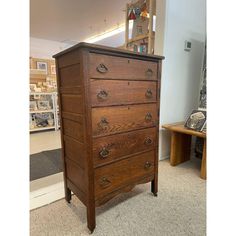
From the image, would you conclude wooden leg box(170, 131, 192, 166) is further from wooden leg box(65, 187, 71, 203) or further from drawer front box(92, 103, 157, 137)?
wooden leg box(65, 187, 71, 203)

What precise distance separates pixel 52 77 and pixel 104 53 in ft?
12.6

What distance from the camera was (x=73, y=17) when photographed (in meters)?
4.02

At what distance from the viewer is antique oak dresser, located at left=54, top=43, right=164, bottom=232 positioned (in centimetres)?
109

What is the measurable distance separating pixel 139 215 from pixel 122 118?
31.5 inches

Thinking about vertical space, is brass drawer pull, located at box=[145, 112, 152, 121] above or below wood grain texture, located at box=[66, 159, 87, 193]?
above

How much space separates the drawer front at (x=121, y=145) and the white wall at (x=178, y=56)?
0.84 m

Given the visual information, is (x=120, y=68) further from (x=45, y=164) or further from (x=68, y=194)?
(x=45, y=164)

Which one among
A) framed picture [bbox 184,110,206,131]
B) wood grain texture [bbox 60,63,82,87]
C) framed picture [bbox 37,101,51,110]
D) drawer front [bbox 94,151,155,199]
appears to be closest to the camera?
wood grain texture [bbox 60,63,82,87]

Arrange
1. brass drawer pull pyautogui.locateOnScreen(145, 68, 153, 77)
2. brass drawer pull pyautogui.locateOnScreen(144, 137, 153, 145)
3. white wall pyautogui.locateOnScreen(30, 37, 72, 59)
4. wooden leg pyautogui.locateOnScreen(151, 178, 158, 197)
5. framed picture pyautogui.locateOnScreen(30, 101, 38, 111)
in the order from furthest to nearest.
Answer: white wall pyautogui.locateOnScreen(30, 37, 72, 59), framed picture pyautogui.locateOnScreen(30, 101, 38, 111), wooden leg pyautogui.locateOnScreen(151, 178, 158, 197), brass drawer pull pyautogui.locateOnScreen(144, 137, 153, 145), brass drawer pull pyautogui.locateOnScreen(145, 68, 153, 77)

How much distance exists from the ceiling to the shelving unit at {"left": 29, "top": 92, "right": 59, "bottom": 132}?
176cm

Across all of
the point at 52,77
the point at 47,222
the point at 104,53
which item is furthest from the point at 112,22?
the point at 47,222

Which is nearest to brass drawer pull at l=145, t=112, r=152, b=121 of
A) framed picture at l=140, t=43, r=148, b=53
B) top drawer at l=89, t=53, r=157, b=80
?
top drawer at l=89, t=53, r=157, b=80

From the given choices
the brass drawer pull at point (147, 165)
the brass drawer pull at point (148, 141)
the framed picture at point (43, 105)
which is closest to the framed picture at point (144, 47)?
the brass drawer pull at point (148, 141)
